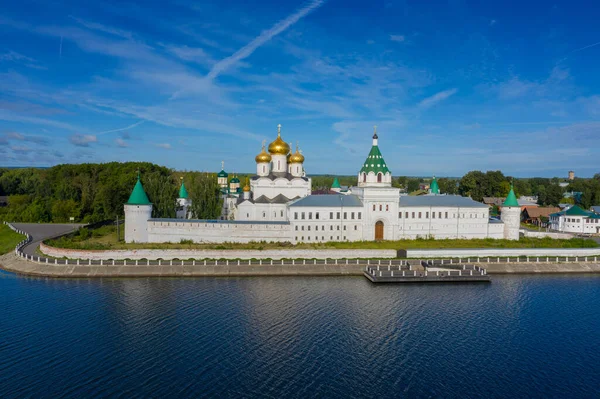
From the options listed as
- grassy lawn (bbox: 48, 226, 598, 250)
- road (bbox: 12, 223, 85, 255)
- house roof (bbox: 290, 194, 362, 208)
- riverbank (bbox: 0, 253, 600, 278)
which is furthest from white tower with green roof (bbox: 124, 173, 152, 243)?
house roof (bbox: 290, 194, 362, 208)

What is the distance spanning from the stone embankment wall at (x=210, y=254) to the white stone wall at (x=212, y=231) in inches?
146

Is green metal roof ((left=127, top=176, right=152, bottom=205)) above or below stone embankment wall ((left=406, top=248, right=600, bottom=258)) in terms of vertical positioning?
above

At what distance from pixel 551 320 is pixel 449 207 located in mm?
18128

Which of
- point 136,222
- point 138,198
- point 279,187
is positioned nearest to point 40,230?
point 136,222

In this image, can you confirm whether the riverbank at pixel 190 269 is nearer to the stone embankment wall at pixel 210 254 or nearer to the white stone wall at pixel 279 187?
the stone embankment wall at pixel 210 254

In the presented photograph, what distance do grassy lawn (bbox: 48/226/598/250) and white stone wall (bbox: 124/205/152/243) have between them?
0.98m

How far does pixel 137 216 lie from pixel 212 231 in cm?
595

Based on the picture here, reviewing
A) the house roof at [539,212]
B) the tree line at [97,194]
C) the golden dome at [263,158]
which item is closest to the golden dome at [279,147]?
the golden dome at [263,158]

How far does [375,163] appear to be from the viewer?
123 feet

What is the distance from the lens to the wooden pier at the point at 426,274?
93.2ft

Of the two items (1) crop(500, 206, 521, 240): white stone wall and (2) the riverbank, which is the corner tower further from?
(1) crop(500, 206, 521, 240): white stone wall

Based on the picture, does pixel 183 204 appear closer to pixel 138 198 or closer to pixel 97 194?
pixel 97 194

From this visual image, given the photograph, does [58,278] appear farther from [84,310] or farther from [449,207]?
[449,207]

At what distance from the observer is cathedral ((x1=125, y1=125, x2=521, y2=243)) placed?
118 feet
